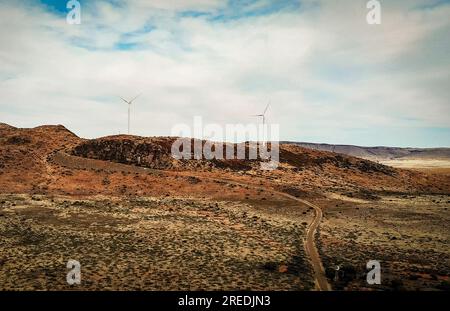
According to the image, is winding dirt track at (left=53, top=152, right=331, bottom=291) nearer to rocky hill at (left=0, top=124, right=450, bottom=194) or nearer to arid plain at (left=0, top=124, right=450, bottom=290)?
arid plain at (left=0, top=124, right=450, bottom=290)

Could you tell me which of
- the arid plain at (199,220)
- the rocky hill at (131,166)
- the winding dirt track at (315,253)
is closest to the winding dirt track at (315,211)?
the winding dirt track at (315,253)

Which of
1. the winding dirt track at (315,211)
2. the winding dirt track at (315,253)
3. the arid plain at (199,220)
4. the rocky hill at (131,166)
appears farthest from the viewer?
the rocky hill at (131,166)

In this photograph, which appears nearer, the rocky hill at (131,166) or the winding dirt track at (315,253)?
the winding dirt track at (315,253)

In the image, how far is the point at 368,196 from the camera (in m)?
53.2

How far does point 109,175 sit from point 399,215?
126 ft

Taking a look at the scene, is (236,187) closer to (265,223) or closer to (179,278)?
(265,223)

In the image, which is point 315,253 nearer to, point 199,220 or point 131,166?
point 199,220

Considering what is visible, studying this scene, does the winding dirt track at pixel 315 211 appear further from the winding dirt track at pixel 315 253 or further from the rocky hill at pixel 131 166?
the rocky hill at pixel 131 166

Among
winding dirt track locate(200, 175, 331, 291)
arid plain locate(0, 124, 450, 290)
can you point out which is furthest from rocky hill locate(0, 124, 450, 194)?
winding dirt track locate(200, 175, 331, 291)

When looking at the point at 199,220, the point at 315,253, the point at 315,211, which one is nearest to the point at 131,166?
the point at 199,220

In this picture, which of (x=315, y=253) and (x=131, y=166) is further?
(x=131, y=166)

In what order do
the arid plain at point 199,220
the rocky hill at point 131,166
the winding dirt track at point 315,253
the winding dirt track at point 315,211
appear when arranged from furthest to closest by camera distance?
the rocky hill at point 131,166
the arid plain at point 199,220
the winding dirt track at point 315,211
the winding dirt track at point 315,253

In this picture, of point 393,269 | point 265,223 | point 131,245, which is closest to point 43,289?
point 131,245

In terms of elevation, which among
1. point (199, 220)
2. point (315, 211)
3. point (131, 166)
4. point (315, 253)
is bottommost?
point (315, 253)
